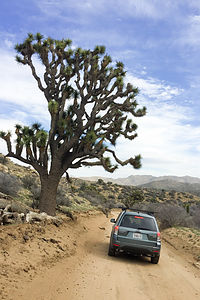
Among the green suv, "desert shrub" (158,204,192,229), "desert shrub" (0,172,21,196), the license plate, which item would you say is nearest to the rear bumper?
the green suv

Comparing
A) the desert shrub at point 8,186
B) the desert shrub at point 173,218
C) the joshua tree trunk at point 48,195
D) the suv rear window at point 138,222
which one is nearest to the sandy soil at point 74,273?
the suv rear window at point 138,222

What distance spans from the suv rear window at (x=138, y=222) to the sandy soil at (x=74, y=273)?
A: 1.11m

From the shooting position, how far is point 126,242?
8.59m

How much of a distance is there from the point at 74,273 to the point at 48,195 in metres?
7.00

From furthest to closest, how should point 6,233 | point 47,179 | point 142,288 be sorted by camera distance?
1. point 47,179
2. point 6,233
3. point 142,288

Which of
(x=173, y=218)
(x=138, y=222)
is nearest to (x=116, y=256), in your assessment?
(x=138, y=222)

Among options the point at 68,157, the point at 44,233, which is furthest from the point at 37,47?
the point at 44,233

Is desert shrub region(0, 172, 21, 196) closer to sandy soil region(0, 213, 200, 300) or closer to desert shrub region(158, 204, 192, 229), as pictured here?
sandy soil region(0, 213, 200, 300)

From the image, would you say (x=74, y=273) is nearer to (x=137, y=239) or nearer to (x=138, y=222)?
(x=137, y=239)

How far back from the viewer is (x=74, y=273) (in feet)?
21.2

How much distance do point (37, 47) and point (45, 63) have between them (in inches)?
33.2

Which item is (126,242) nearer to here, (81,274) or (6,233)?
(81,274)

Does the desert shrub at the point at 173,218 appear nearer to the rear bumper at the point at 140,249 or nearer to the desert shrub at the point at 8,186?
the desert shrub at the point at 8,186

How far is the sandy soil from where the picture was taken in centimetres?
509
